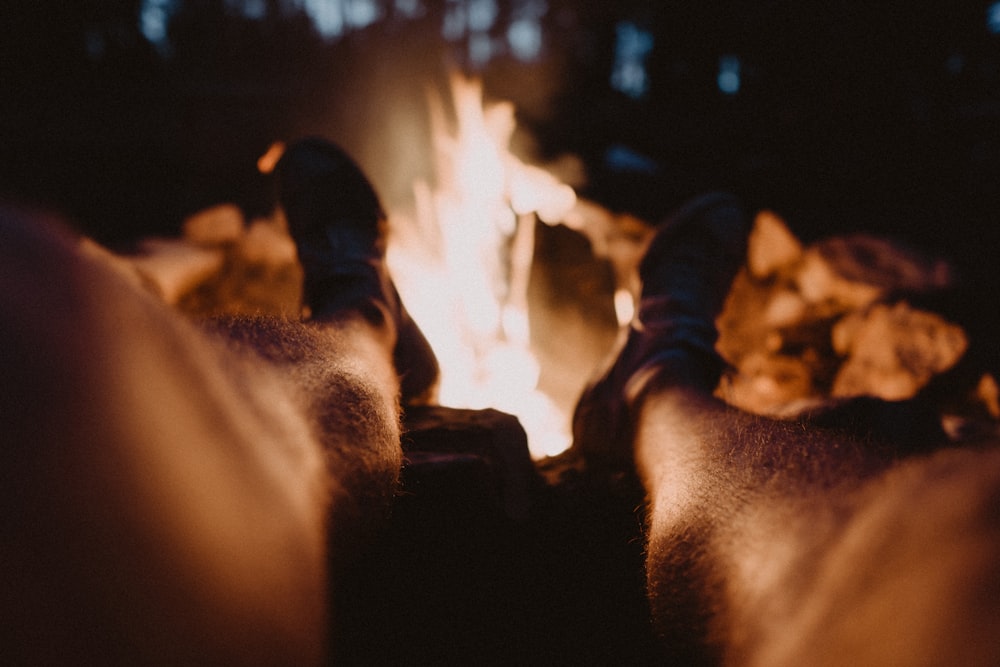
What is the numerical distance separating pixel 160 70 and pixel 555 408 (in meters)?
3.51

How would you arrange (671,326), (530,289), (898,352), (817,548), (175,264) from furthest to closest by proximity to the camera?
(530,289) < (175,264) < (898,352) < (671,326) < (817,548)

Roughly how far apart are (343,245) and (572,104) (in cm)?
217

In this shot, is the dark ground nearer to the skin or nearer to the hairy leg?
the skin

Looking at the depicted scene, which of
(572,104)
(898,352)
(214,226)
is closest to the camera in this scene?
(898,352)

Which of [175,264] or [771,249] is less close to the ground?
[175,264]

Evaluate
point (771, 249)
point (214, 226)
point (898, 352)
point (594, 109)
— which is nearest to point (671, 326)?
point (898, 352)

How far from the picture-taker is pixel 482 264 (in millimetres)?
2930

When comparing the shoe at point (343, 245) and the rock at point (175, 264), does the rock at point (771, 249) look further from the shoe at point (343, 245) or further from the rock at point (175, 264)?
the rock at point (175, 264)

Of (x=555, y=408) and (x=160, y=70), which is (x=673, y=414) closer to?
(x=555, y=408)

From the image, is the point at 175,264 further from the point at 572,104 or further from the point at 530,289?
the point at 572,104

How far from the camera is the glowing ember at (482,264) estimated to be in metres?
2.70

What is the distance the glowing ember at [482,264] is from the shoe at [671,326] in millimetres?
744

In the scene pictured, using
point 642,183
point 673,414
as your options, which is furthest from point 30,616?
point 642,183

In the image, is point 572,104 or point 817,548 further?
point 572,104
